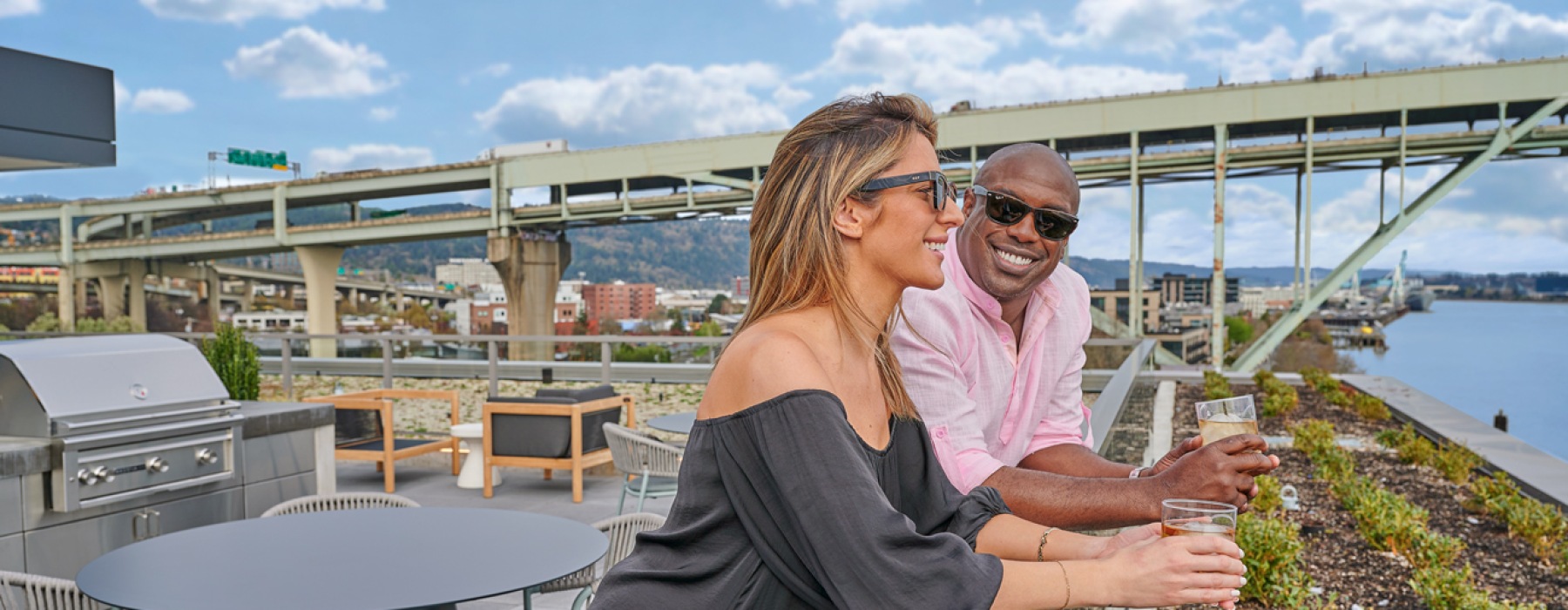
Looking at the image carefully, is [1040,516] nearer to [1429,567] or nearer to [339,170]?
[1429,567]

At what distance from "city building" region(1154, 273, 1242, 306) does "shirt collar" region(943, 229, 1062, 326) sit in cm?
1954

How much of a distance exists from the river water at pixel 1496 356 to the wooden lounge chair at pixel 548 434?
53.9 ft

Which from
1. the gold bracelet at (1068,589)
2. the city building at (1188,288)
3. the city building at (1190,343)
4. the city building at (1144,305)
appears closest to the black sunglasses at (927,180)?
the gold bracelet at (1068,589)

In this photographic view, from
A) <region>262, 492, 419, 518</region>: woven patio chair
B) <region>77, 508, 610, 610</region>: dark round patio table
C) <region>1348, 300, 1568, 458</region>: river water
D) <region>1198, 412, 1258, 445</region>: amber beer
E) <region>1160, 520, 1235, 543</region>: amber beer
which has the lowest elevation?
<region>1348, 300, 1568, 458</region>: river water

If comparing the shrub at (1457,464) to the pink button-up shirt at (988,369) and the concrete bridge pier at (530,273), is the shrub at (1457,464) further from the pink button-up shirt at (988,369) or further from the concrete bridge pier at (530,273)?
the concrete bridge pier at (530,273)

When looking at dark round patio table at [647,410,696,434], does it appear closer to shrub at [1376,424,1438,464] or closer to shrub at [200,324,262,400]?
shrub at [200,324,262,400]

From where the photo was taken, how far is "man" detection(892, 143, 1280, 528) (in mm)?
1606

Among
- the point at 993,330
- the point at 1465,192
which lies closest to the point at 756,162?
the point at 1465,192

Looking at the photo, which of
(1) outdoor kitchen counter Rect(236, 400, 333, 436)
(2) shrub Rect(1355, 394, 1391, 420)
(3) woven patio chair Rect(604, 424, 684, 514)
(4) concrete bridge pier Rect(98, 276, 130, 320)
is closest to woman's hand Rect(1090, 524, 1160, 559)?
(3) woven patio chair Rect(604, 424, 684, 514)

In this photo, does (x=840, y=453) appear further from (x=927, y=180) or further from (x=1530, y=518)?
(x=1530, y=518)

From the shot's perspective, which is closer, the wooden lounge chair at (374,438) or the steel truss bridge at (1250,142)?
the wooden lounge chair at (374,438)

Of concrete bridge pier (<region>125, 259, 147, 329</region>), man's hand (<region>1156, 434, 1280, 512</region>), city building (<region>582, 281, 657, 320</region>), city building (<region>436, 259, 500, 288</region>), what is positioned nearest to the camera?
man's hand (<region>1156, 434, 1280, 512</region>)

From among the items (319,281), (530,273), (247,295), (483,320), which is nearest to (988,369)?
(483,320)

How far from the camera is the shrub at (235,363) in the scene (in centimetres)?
685
